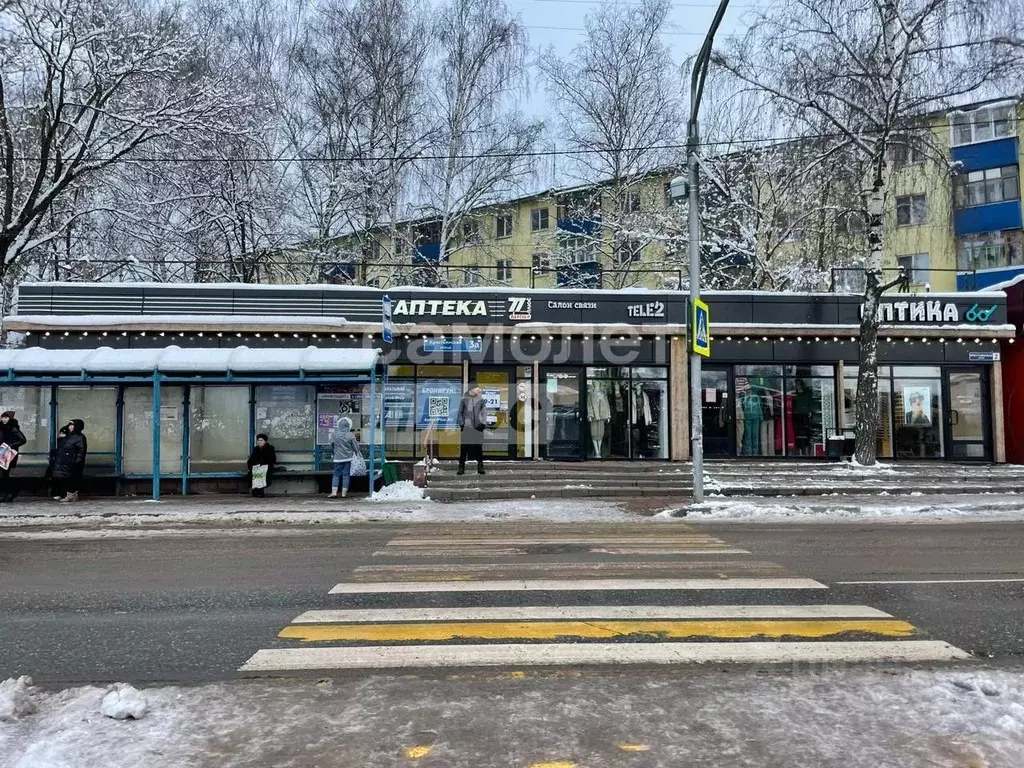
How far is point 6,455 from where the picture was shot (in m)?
14.4

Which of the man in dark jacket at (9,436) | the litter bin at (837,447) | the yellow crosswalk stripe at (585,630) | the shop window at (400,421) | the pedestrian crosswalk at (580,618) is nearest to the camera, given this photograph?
the pedestrian crosswalk at (580,618)

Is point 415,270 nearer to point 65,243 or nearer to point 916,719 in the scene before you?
point 65,243

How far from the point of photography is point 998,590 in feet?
23.0

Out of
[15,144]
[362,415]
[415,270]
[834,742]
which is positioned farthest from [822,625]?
[415,270]

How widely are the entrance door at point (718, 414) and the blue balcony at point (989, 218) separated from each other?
18.8m

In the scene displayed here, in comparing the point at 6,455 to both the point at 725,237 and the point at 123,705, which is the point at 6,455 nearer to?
the point at 123,705

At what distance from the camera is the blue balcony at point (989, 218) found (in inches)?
1231

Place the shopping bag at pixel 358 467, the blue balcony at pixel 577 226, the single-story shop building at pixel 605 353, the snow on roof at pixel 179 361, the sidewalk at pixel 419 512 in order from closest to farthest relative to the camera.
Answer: the sidewalk at pixel 419 512 → the snow on roof at pixel 179 361 → the shopping bag at pixel 358 467 → the single-story shop building at pixel 605 353 → the blue balcony at pixel 577 226

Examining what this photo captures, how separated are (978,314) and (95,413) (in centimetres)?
2177

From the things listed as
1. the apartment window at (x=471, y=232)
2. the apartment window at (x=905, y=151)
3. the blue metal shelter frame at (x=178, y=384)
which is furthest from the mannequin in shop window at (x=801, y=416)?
the apartment window at (x=471, y=232)

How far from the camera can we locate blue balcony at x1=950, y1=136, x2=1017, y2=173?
103 feet

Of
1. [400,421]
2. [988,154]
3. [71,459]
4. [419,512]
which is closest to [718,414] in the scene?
[400,421]

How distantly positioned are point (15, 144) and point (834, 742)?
68.4 feet

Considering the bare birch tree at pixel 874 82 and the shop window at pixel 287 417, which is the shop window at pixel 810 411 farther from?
the shop window at pixel 287 417
